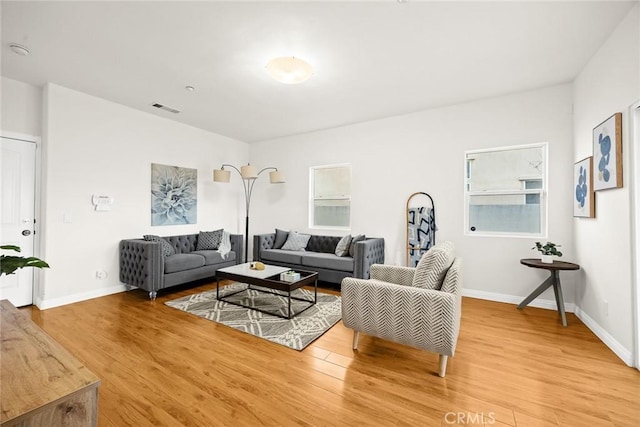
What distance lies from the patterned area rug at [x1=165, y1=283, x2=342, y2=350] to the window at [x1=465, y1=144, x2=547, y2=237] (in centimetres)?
240

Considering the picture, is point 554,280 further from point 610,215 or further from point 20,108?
point 20,108

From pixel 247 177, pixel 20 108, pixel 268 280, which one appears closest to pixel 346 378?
pixel 268 280

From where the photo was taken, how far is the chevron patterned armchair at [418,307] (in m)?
2.04

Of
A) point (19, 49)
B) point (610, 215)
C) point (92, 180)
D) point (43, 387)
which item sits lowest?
point (43, 387)

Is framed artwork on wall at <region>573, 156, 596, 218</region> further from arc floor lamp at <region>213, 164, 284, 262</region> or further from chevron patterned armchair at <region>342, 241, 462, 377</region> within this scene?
arc floor lamp at <region>213, 164, 284, 262</region>

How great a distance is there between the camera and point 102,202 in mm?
3977

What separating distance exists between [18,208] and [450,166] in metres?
5.73

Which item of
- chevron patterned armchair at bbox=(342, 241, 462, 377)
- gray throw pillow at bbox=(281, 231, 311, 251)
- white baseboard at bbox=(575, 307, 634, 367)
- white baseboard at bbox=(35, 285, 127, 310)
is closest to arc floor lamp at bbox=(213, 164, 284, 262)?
gray throw pillow at bbox=(281, 231, 311, 251)

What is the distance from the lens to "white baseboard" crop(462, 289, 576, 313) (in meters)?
3.41

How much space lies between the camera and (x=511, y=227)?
150 inches

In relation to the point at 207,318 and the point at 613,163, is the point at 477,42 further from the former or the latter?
the point at 207,318

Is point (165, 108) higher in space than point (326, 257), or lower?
higher

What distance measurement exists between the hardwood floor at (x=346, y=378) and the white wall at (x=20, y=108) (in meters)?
2.37

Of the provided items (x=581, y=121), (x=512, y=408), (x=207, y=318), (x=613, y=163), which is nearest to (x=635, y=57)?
(x=613, y=163)
